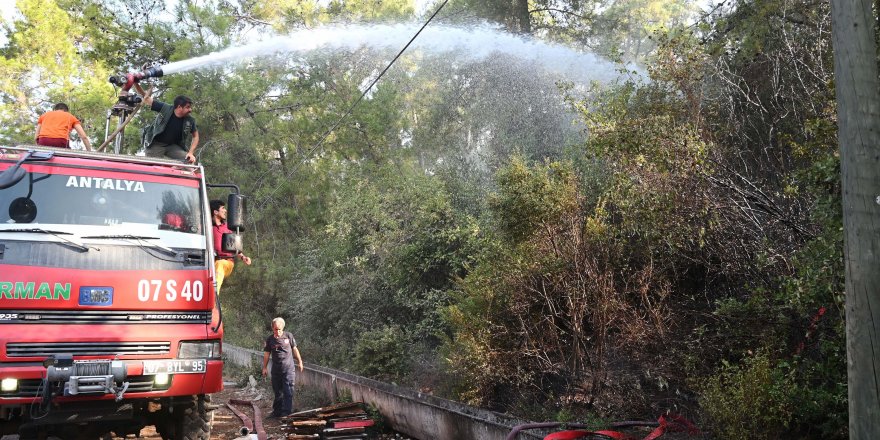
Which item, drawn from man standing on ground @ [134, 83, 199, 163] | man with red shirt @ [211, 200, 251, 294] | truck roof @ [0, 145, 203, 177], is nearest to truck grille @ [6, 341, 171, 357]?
man with red shirt @ [211, 200, 251, 294]

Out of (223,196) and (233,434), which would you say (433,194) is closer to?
(233,434)

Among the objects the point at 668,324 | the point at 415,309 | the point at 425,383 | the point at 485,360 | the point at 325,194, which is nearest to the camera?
the point at 668,324

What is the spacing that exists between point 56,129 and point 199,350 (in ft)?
13.3

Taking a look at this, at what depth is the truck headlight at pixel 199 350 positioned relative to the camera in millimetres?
7641

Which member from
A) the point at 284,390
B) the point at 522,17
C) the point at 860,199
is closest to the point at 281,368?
the point at 284,390

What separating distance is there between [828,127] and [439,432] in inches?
214

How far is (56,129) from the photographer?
31.8ft

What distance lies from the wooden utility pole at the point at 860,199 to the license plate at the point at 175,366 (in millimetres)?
5906

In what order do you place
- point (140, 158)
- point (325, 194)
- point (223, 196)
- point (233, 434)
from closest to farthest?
1. point (140, 158)
2. point (233, 434)
3. point (223, 196)
4. point (325, 194)

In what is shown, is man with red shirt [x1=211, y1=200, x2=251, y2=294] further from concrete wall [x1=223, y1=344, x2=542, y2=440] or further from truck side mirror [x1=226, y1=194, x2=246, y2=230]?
concrete wall [x1=223, y1=344, x2=542, y2=440]

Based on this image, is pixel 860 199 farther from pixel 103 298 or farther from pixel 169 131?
pixel 169 131

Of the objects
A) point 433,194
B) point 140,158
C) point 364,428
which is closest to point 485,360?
point 364,428

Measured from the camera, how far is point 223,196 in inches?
992

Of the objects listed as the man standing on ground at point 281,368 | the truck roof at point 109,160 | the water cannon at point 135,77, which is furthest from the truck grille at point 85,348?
the man standing on ground at point 281,368
